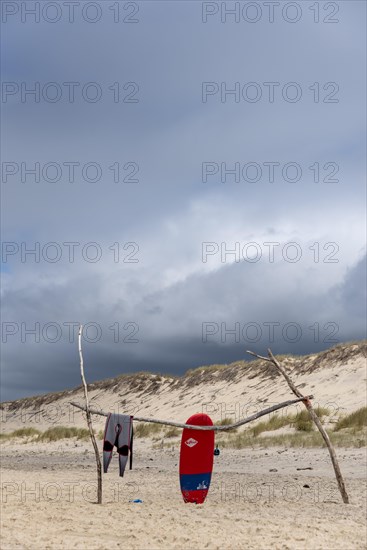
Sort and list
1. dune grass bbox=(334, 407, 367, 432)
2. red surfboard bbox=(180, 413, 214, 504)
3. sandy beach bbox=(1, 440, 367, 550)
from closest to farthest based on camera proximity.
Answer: sandy beach bbox=(1, 440, 367, 550)
red surfboard bbox=(180, 413, 214, 504)
dune grass bbox=(334, 407, 367, 432)

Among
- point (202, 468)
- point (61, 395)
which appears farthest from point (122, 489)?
point (61, 395)

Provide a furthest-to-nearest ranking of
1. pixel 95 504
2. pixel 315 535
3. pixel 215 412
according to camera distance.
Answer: pixel 215 412, pixel 95 504, pixel 315 535

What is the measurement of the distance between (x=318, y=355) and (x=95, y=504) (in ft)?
80.1

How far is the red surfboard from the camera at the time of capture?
437 inches

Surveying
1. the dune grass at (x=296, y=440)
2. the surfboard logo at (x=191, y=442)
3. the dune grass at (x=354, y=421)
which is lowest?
the dune grass at (x=296, y=440)

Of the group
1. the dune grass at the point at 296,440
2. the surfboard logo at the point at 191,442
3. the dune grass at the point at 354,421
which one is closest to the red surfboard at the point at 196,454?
the surfboard logo at the point at 191,442

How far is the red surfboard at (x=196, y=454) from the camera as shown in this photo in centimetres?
1110

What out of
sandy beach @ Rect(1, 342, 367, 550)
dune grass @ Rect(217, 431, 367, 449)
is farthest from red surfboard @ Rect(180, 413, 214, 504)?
dune grass @ Rect(217, 431, 367, 449)

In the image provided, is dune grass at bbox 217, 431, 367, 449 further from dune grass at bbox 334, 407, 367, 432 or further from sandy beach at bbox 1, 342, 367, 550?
dune grass at bbox 334, 407, 367, 432

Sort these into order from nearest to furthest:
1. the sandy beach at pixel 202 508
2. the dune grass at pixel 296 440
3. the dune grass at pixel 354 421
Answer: the sandy beach at pixel 202 508, the dune grass at pixel 296 440, the dune grass at pixel 354 421

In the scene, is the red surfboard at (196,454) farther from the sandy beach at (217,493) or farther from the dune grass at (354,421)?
the dune grass at (354,421)

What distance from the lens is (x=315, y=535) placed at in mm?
9742

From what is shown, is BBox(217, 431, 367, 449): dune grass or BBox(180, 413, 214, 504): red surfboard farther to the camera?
BBox(217, 431, 367, 449): dune grass

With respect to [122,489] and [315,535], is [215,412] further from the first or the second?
[315,535]
